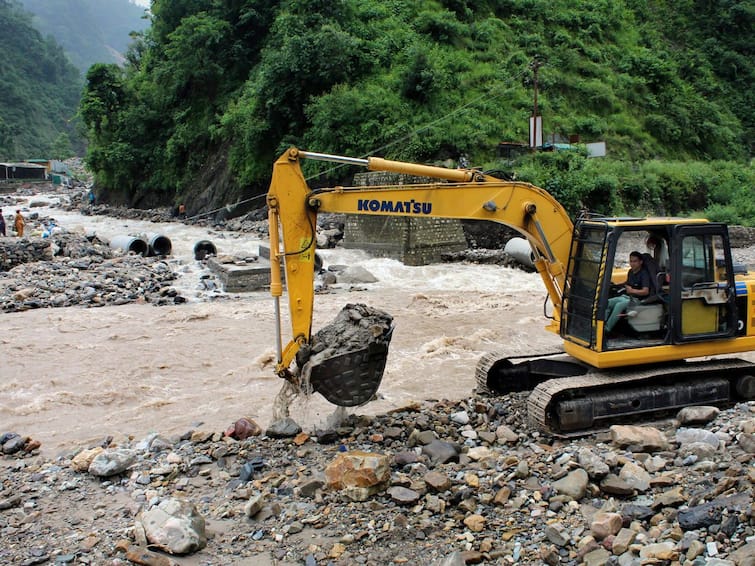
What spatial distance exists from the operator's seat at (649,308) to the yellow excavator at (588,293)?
0.04 feet

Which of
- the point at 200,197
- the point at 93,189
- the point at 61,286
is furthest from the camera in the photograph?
the point at 93,189

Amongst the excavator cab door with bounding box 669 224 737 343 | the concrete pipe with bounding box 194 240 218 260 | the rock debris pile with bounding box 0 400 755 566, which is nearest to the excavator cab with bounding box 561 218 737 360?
the excavator cab door with bounding box 669 224 737 343

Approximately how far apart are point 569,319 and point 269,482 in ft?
11.9

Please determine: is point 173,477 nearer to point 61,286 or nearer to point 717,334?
point 717,334

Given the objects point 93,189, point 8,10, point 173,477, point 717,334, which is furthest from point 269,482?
point 8,10

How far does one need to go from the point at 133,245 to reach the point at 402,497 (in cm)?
1868

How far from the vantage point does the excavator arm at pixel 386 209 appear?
6.05m

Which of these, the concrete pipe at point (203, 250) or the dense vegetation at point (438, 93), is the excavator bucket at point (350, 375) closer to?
the concrete pipe at point (203, 250)

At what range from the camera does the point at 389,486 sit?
210 inches

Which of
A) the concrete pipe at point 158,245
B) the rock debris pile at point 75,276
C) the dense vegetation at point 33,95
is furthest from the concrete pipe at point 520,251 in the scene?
the dense vegetation at point 33,95

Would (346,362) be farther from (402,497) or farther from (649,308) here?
(649,308)

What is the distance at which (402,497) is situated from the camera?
16.8 ft

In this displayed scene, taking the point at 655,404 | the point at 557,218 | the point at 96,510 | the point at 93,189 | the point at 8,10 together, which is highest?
the point at 8,10

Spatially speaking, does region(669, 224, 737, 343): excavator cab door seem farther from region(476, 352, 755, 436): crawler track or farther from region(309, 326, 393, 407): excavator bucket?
region(309, 326, 393, 407): excavator bucket
